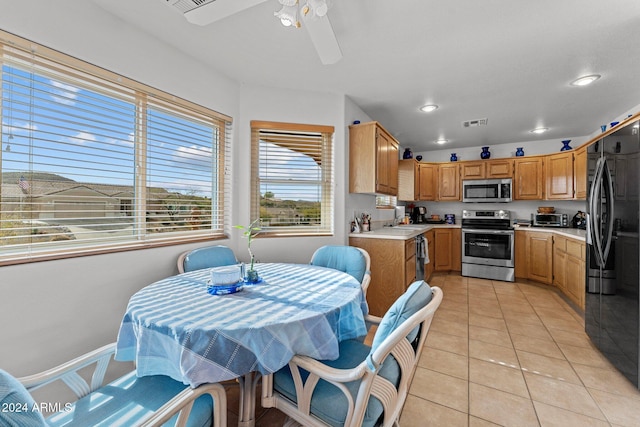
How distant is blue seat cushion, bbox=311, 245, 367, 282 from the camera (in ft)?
7.20

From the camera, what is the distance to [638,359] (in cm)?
176

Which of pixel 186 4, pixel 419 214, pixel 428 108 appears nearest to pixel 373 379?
pixel 186 4

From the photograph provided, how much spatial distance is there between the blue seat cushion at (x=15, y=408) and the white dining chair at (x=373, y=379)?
75cm

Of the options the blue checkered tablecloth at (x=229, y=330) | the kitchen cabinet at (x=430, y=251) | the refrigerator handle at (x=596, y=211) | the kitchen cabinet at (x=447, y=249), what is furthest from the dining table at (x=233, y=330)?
the kitchen cabinet at (x=447, y=249)

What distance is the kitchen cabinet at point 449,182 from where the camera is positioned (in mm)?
5102

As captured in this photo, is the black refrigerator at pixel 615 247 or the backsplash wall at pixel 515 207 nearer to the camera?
the black refrigerator at pixel 615 247

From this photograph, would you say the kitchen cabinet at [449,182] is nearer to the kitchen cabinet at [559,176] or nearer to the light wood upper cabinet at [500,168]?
the light wood upper cabinet at [500,168]

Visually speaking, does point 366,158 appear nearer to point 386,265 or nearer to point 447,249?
point 386,265

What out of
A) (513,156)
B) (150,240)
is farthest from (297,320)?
(513,156)

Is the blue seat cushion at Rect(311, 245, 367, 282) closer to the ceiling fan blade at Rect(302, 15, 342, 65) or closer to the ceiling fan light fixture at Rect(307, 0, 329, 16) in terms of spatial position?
the ceiling fan blade at Rect(302, 15, 342, 65)

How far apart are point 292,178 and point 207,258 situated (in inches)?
47.6

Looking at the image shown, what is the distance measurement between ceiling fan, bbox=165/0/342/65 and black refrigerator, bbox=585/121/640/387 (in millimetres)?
2124

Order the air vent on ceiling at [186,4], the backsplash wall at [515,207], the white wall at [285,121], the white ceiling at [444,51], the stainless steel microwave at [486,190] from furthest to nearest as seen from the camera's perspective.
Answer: the stainless steel microwave at [486,190] → the backsplash wall at [515,207] → the white wall at [285,121] → the white ceiling at [444,51] → the air vent on ceiling at [186,4]

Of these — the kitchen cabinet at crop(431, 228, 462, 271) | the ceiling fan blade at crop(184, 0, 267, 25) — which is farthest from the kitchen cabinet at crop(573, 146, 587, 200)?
the ceiling fan blade at crop(184, 0, 267, 25)
